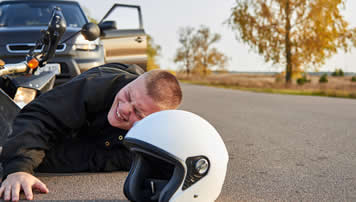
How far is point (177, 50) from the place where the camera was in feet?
218

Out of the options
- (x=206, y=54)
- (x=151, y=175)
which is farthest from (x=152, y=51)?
(x=151, y=175)

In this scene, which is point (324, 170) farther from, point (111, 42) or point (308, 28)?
point (308, 28)

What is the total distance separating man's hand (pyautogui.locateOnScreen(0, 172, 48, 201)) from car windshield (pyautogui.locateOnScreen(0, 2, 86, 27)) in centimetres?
456

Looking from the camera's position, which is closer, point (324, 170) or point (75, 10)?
point (324, 170)

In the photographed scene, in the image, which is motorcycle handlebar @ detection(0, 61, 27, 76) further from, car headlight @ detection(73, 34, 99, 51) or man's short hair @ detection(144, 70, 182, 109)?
car headlight @ detection(73, 34, 99, 51)

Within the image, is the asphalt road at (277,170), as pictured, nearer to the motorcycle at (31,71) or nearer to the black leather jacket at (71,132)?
the black leather jacket at (71,132)

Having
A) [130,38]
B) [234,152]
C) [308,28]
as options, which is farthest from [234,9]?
[234,152]

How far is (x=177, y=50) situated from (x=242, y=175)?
6414cm

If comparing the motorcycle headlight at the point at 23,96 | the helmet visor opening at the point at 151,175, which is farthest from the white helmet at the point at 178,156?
the motorcycle headlight at the point at 23,96

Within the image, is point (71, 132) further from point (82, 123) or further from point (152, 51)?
point (152, 51)

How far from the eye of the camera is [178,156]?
71.3 inches

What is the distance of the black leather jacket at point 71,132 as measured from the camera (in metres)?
2.45

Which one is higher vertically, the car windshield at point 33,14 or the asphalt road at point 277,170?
the car windshield at point 33,14

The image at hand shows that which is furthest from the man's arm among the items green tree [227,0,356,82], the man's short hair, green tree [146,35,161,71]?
green tree [146,35,161,71]
